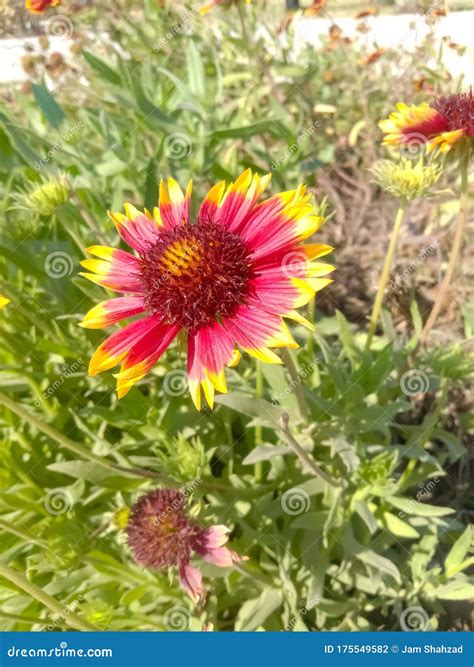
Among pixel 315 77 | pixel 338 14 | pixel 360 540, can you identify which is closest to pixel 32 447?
pixel 360 540

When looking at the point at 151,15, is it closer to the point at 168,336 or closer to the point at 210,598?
the point at 168,336

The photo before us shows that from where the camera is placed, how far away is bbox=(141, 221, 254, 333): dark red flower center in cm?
95

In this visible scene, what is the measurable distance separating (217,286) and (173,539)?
50cm

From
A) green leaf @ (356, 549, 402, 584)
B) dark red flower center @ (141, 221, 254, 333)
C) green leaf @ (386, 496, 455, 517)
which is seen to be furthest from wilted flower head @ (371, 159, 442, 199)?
green leaf @ (356, 549, 402, 584)

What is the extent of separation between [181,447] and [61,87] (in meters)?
2.00

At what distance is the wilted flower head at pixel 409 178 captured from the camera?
1158 mm

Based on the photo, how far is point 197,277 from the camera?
96cm

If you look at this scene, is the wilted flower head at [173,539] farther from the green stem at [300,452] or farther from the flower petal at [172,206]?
the flower petal at [172,206]

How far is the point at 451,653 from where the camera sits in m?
1.17

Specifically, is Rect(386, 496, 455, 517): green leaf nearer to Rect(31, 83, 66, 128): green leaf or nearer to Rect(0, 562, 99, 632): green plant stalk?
Rect(0, 562, 99, 632): green plant stalk

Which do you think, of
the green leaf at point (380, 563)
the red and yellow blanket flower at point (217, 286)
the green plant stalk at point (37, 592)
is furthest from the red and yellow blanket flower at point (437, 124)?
the green plant stalk at point (37, 592)

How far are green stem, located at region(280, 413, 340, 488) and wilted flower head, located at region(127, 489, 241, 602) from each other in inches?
8.6

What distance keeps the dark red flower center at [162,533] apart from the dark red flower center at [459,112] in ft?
A: 3.16

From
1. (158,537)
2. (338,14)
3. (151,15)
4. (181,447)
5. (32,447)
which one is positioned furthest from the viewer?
(338,14)
